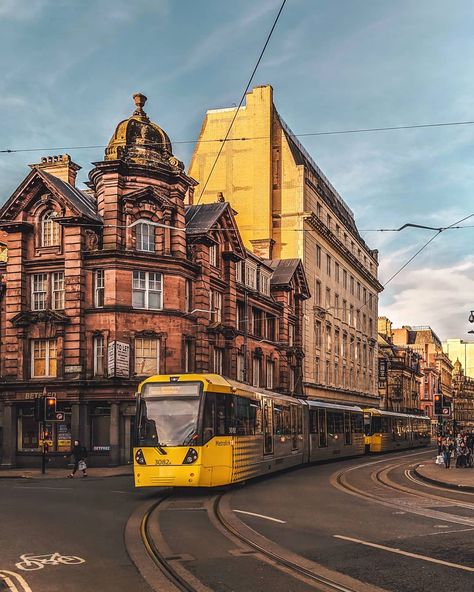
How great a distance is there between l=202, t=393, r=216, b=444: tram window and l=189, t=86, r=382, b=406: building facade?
40809 millimetres

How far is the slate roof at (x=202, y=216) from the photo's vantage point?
45969 millimetres

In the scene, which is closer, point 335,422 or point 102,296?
point 102,296

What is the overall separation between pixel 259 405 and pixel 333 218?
1923 inches

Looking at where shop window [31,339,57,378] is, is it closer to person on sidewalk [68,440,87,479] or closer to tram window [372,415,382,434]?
person on sidewalk [68,440,87,479]

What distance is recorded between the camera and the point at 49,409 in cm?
3647

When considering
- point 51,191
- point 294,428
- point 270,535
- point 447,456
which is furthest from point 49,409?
point 270,535

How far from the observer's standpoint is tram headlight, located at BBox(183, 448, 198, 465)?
→ 21.6 meters

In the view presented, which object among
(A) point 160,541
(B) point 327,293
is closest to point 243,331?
(B) point 327,293

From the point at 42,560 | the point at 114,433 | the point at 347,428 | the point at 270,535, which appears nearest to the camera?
the point at 42,560

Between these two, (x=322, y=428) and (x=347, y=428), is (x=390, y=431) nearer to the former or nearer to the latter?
(x=347, y=428)

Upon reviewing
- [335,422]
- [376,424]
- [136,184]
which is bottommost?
[376,424]

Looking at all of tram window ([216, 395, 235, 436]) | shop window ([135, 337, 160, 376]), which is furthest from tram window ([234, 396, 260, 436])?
shop window ([135, 337, 160, 376])

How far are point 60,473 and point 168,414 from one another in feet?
56.2

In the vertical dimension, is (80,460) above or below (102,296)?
below
